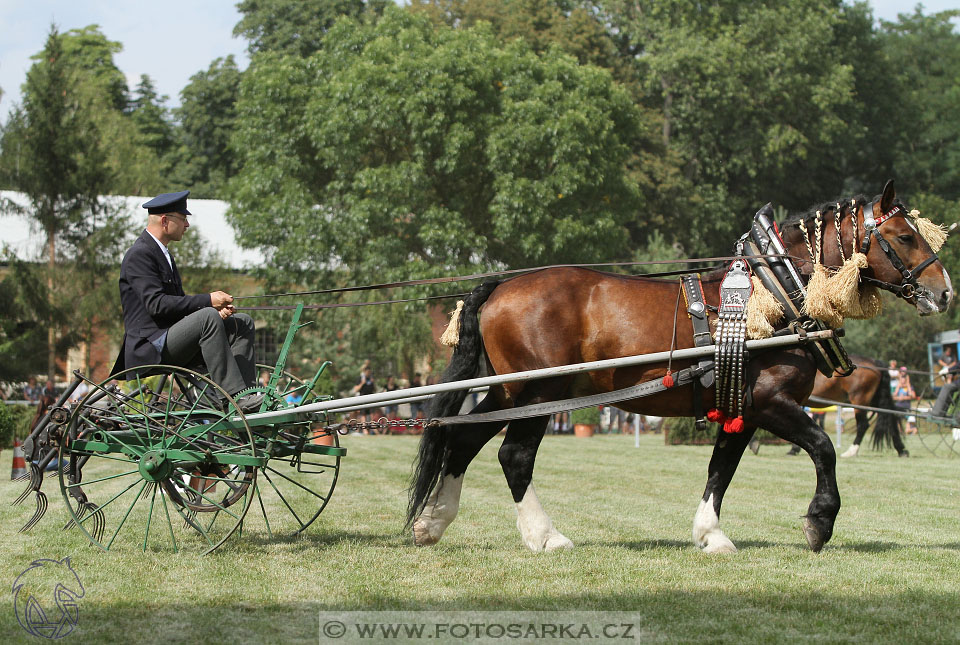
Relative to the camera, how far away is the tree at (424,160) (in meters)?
32.6

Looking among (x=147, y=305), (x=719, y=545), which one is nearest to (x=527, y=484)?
(x=719, y=545)

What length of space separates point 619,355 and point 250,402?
8.17ft

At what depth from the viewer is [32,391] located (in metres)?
33.5

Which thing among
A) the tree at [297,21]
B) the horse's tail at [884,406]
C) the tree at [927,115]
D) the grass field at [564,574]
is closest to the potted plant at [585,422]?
the horse's tail at [884,406]

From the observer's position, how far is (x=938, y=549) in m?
7.25

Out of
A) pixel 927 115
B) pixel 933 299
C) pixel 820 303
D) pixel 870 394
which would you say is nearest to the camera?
pixel 820 303

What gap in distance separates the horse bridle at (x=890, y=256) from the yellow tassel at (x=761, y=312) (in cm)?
65

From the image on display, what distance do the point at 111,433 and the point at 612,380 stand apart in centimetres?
337

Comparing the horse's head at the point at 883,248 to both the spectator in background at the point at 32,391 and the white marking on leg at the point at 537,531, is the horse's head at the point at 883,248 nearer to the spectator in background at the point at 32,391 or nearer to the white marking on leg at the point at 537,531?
the white marking on leg at the point at 537,531

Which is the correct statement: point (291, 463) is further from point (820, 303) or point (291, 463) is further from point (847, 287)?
point (847, 287)

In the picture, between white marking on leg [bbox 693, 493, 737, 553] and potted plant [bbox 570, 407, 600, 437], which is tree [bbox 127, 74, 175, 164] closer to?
potted plant [bbox 570, 407, 600, 437]

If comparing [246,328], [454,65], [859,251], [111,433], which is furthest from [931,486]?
[454,65]

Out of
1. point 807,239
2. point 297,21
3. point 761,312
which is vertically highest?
point 297,21

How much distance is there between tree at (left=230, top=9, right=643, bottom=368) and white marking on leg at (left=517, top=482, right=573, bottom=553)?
81.1ft
